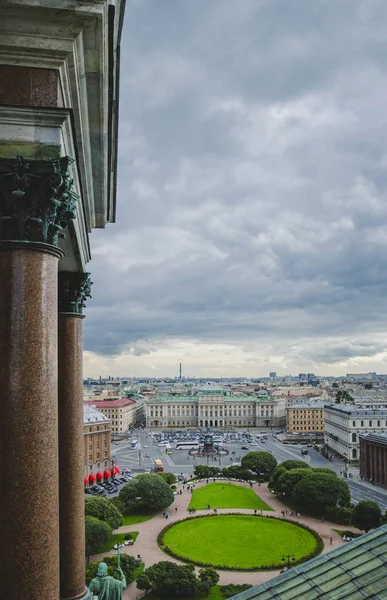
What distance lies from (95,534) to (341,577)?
4445 cm

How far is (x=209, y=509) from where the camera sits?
67.4 meters

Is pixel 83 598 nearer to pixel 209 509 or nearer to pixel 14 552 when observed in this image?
pixel 14 552

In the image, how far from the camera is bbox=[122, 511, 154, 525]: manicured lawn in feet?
203

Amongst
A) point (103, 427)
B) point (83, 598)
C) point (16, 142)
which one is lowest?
point (103, 427)

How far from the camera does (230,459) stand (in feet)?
363

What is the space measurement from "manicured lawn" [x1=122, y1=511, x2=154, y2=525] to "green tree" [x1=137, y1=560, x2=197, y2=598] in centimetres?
2100

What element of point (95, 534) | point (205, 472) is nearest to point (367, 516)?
point (95, 534)

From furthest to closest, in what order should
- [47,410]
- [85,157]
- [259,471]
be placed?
[259,471] < [85,157] < [47,410]

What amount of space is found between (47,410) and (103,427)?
90.9 m

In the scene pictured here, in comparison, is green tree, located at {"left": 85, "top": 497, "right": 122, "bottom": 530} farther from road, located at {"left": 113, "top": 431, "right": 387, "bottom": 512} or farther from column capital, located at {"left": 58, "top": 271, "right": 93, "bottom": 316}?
column capital, located at {"left": 58, "top": 271, "right": 93, "bottom": 316}

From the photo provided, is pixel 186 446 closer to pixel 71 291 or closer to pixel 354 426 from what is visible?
pixel 354 426

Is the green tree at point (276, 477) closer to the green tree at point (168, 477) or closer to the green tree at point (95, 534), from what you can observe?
the green tree at point (168, 477)

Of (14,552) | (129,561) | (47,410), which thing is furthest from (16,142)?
(129,561)

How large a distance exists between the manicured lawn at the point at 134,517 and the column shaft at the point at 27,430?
58.5m
